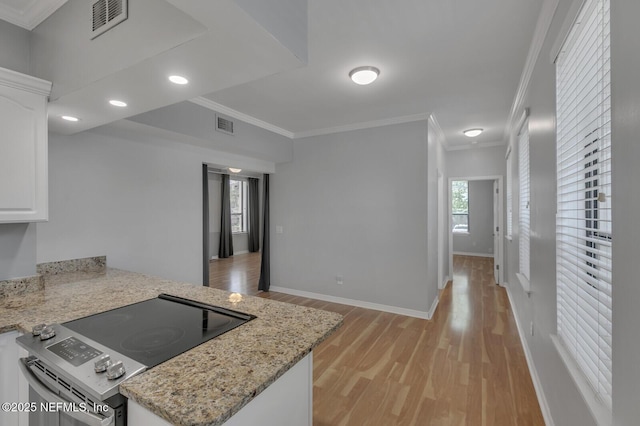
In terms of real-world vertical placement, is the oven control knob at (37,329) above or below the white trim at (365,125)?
below

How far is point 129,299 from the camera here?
5.75 ft

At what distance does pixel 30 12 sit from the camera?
174 centimetres

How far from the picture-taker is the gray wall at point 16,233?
5.76 feet

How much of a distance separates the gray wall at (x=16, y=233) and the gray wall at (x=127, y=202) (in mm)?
350

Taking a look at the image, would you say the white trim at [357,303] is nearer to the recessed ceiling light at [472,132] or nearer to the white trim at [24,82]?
the recessed ceiling light at [472,132]

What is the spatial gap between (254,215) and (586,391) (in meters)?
8.74

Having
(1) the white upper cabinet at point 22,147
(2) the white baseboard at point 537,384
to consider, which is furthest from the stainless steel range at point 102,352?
(2) the white baseboard at point 537,384

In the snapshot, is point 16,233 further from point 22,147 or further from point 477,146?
point 477,146

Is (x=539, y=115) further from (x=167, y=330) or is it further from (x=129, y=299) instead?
(x=129, y=299)

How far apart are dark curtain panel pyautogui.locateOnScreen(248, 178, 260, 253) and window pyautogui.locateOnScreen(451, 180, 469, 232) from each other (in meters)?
6.27

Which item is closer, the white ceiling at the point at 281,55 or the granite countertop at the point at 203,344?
the granite countertop at the point at 203,344

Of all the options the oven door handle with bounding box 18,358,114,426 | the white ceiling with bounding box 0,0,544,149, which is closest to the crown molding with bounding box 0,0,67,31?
the white ceiling with bounding box 0,0,544,149

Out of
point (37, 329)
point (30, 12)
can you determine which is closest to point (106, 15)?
point (30, 12)

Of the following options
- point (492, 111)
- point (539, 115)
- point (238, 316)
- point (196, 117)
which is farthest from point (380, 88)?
point (238, 316)
